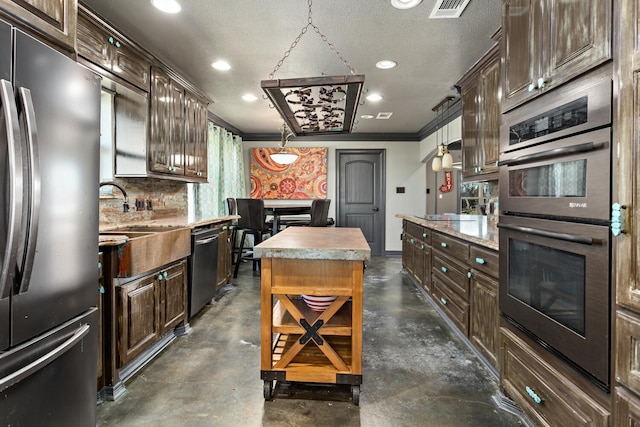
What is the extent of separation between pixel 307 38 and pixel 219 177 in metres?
3.22

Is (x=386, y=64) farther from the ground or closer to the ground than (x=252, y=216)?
farther from the ground

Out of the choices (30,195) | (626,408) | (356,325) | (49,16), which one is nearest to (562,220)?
(626,408)

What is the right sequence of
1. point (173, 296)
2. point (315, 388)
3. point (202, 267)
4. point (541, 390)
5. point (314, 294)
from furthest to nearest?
point (202, 267) → point (173, 296) → point (315, 388) → point (314, 294) → point (541, 390)

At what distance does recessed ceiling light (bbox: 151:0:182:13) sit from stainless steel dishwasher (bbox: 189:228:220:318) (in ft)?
5.56

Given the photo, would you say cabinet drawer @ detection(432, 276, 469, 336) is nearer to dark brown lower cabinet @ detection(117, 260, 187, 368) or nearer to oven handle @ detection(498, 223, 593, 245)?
oven handle @ detection(498, 223, 593, 245)

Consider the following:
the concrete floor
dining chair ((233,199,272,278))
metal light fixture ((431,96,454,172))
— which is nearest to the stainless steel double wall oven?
the concrete floor

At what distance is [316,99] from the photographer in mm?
2375

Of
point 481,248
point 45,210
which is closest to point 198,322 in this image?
point 45,210

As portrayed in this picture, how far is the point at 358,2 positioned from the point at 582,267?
2.01 metres

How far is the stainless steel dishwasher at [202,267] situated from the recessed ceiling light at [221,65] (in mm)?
1608

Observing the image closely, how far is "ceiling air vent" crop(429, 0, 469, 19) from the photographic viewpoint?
2215 mm

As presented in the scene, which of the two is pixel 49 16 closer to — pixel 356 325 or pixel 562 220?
pixel 356 325

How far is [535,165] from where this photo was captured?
149 centimetres

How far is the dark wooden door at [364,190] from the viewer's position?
22.5 feet
